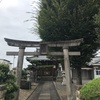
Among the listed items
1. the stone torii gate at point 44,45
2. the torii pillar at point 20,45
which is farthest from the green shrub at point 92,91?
the torii pillar at point 20,45

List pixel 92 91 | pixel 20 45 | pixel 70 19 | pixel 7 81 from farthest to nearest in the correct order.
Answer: pixel 70 19 < pixel 20 45 < pixel 7 81 < pixel 92 91

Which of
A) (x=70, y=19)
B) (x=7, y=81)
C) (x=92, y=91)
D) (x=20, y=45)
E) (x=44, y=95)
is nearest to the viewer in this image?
(x=92, y=91)

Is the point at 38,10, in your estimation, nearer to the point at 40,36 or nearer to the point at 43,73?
A: the point at 40,36

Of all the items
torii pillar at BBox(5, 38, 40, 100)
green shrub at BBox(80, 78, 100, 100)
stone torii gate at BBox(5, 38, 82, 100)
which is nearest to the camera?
green shrub at BBox(80, 78, 100, 100)

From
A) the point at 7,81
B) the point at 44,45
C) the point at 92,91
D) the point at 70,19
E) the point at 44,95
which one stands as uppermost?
the point at 70,19

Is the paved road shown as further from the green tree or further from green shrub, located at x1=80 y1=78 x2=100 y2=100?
green shrub, located at x1=80 y1=78 x2=100 y2=100

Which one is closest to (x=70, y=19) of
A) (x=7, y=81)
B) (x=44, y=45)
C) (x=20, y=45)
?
(x=44, y=45)

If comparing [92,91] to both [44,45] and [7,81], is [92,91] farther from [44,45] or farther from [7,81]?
[44,45]

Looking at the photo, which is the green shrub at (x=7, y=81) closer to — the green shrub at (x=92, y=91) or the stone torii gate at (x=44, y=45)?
the green shrub at (x=92, y=91)

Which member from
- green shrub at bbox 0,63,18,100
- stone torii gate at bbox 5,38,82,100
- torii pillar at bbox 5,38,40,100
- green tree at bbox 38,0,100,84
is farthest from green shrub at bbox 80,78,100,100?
green tree at bbox 38,0,100,84

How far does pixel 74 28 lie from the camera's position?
16094mm

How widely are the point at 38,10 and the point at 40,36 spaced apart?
2.22m

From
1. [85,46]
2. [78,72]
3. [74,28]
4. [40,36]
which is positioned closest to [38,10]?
[40,36]

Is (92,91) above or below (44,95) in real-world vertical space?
above
